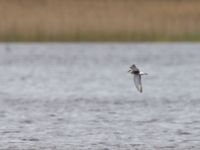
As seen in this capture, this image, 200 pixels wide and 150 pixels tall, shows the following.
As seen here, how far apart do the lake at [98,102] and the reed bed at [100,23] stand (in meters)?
0.83

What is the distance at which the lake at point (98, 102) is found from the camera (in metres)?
15.5

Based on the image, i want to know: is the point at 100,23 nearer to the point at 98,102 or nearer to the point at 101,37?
the point at 101,37

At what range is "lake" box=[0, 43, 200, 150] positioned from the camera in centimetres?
1547

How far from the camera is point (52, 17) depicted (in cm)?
4306

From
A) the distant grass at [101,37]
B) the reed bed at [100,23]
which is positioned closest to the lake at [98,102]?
the distant grass at [101,37]

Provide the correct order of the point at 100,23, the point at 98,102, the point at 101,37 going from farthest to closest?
the point at 100,23, the point at 101,37, the point at 98,102

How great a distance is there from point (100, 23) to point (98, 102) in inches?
767

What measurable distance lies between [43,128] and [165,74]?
12.7 m

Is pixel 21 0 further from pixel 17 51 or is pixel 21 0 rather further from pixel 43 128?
pixel 43 128

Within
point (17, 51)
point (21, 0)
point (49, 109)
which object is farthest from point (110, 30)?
point (49, 109)

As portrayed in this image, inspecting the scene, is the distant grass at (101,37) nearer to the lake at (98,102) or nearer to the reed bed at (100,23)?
the reed bed at (100,23)

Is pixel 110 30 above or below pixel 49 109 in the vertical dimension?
above

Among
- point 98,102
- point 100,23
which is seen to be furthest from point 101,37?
point 98,102

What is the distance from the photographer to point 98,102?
21000mm
